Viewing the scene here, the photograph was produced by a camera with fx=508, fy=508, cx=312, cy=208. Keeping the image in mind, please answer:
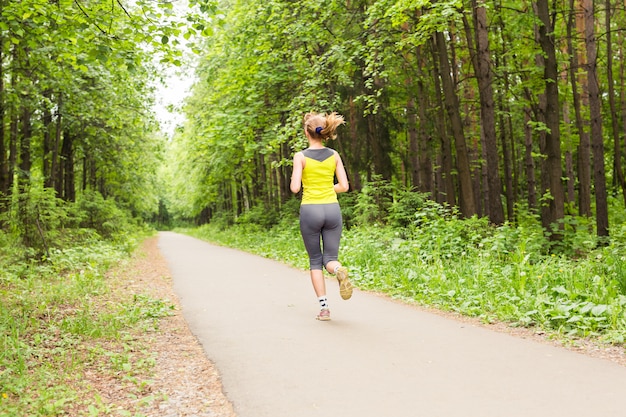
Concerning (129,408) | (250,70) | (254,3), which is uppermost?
(254,3)

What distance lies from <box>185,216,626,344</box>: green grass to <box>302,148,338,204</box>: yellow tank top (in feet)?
8.06

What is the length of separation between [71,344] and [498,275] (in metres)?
5.85

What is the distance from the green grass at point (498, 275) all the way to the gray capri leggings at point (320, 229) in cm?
202

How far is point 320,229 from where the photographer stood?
6023mm

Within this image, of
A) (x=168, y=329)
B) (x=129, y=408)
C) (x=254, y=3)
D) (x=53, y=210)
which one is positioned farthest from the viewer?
(x=254, y=3)

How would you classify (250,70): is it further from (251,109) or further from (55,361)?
(55,361)

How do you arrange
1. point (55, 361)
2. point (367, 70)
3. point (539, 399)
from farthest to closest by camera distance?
point (367, 70) → point (55, 361) → point (539, 399)

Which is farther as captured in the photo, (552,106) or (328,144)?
(328,144)

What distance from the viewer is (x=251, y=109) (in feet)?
61.6

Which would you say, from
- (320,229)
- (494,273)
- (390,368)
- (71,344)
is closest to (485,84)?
(494,273)

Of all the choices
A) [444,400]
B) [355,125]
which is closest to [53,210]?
[444,400]

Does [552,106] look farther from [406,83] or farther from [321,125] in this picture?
[406,83]

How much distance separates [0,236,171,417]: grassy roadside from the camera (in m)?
3.82

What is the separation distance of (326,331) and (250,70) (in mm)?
14182
